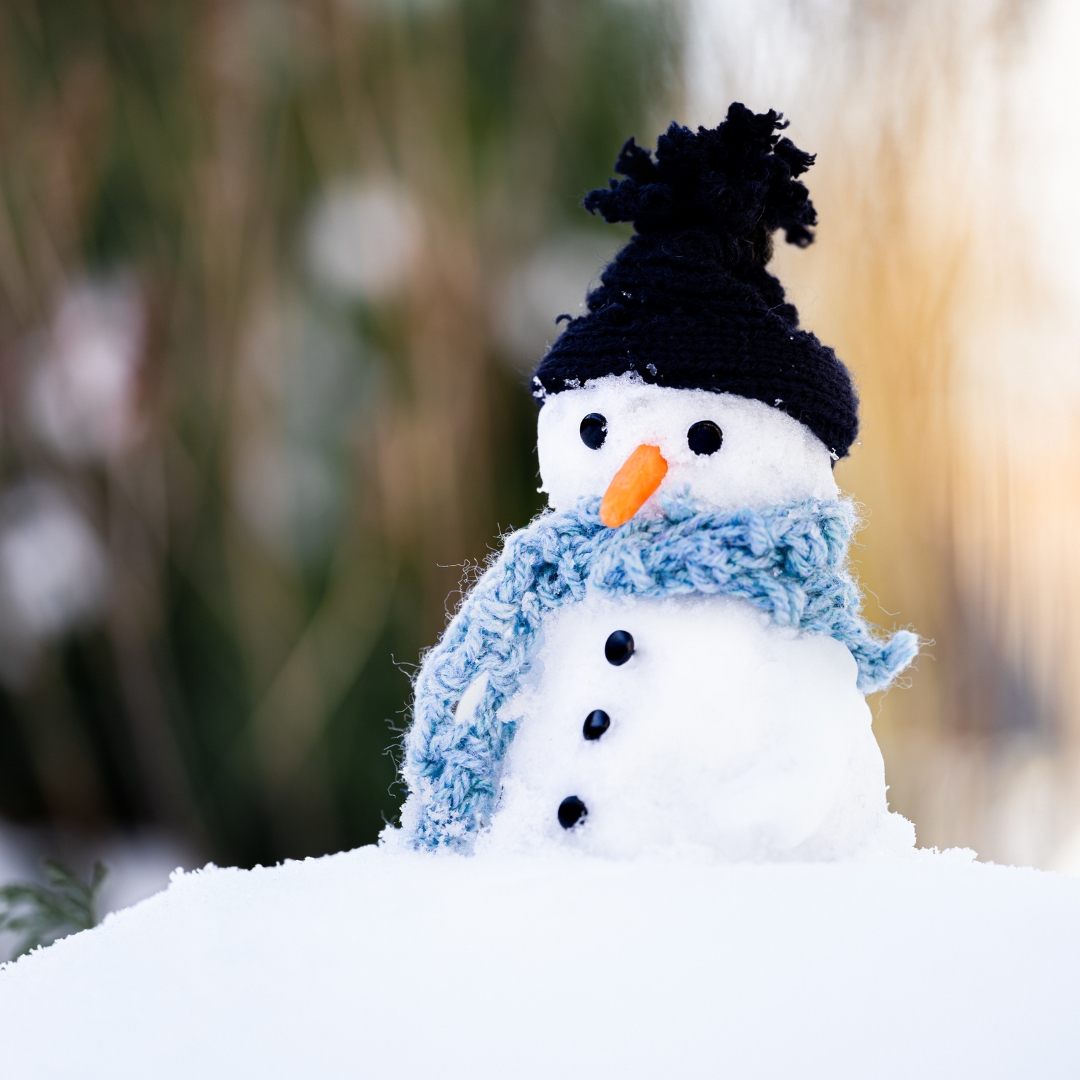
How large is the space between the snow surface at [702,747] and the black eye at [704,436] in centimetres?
7

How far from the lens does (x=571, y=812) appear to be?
413 mm

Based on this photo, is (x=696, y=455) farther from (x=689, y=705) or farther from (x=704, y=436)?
(x=689, y=705)

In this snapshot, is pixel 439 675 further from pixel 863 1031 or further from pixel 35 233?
pixel 35 233

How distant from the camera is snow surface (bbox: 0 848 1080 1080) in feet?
0.88

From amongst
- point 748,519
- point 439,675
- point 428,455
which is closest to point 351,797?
point 428,455

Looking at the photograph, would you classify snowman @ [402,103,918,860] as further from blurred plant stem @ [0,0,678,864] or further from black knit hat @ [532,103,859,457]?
blurred plant stem @ [0,0,678,864]

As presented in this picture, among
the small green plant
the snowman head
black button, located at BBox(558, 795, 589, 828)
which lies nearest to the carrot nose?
the snowman head

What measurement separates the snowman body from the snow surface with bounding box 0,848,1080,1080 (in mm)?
30

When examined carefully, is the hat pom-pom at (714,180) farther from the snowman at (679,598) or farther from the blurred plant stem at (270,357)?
the blurred plant stem at (270,357)

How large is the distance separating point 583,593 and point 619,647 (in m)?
0.04

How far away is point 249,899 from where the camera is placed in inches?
14.9

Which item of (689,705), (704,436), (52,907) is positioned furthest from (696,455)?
(52,907)

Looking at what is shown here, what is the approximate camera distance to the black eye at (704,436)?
44 centimetres

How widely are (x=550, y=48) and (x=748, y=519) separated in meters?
0.77
